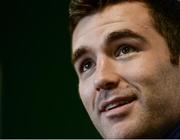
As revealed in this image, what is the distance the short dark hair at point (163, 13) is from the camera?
1.19 m

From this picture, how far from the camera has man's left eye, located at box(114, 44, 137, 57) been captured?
3.85 feet

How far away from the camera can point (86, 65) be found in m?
1.26

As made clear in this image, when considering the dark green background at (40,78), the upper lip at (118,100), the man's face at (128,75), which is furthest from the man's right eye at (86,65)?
the dark green background at (40,78)

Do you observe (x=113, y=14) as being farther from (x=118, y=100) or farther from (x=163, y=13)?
(x=118, y=100)

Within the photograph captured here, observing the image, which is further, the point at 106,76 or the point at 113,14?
the point at 113,14

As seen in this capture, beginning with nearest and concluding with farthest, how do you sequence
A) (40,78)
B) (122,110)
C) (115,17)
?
(122,110) → (115,17) → (40,78)

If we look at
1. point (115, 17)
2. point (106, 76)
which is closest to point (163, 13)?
point (115, 17)

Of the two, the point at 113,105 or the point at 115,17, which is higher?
the point at 115,17

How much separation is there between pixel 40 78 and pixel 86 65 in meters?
0.98

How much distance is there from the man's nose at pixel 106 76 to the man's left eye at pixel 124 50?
36mm

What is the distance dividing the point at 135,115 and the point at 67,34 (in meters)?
1.17

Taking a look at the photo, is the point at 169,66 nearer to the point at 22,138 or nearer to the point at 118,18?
the point at 118,18

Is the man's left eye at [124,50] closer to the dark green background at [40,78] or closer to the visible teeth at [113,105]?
the visible teeth at [113,105]

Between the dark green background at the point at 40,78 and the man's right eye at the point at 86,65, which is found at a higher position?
the man's right eye at the point at 86,65
